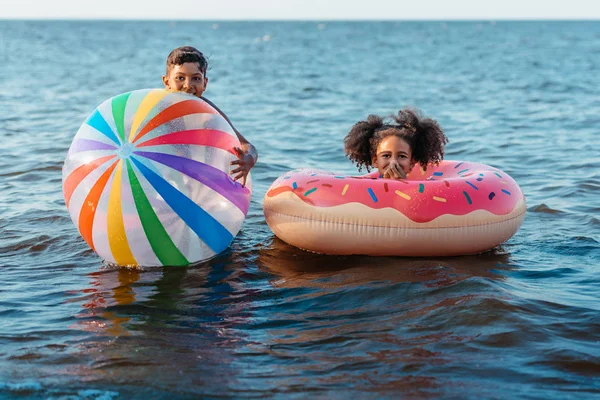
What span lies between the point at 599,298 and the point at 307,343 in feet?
6.97

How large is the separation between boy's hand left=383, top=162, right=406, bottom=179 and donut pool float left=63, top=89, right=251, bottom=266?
5.00 feet

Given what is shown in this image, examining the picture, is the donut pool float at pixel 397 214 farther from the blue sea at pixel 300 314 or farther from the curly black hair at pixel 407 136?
the curly black hair at pixel 407 136

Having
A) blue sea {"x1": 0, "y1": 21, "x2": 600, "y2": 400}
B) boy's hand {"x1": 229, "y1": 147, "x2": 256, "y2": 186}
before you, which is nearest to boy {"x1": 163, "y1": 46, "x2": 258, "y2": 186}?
boy's hand {"x1": 229, "y1": 147, "x2": 256, "y2": 186}

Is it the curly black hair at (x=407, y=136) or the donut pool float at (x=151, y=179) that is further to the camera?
the curly black hair at (x=407, y=136)

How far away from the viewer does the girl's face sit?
21.6 ft

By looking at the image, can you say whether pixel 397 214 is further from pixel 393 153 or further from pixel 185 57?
pixel 185 57

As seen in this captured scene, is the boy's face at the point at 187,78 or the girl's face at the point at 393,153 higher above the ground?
the boy's face at the point at 187,78

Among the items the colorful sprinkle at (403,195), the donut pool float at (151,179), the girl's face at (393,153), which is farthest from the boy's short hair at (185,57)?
the colorful sprinkle at (403,195)

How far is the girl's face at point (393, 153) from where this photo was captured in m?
6.58

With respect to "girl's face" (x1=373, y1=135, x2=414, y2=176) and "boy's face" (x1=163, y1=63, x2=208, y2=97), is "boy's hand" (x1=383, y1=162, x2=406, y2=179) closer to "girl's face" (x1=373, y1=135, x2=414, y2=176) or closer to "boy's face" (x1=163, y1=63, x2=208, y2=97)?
"girl's face" (x1=373, y1=135, x2=414, y2=176)

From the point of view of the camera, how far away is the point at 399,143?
21.6 feet

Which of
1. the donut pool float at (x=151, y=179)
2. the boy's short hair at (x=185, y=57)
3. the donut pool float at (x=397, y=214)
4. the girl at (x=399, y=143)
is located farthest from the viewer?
the girl at (x=399, y=143)

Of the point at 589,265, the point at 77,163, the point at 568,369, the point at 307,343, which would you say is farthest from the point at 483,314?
the point at 77,163

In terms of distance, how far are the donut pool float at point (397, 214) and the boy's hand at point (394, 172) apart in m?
0.32
